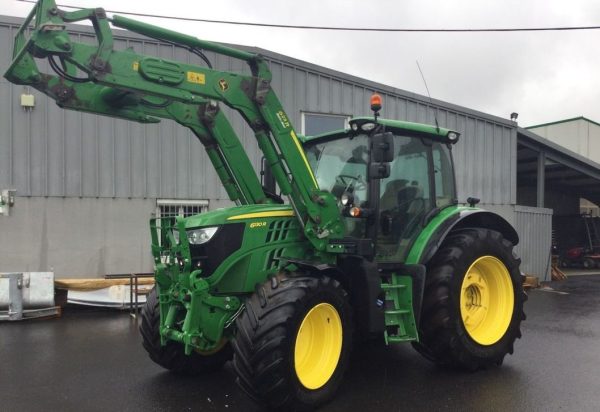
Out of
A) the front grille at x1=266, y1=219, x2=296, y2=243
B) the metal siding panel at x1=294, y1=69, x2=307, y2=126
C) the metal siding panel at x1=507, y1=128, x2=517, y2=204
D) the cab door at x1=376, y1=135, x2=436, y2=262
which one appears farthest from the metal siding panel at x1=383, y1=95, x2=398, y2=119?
the front grille at x1=266, y1=219, x2=296, y2=243

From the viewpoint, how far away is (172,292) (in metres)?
4.51

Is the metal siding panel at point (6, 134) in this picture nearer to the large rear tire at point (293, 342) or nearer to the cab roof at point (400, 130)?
the cab roof at point (400, 130)

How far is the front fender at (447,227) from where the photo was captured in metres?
5.10

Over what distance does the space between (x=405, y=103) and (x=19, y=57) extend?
10033mm

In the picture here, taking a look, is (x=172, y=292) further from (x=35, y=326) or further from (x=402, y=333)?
(x=35, y=326)

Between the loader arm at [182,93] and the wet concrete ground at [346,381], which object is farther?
the wet concrete ground at [346,381]

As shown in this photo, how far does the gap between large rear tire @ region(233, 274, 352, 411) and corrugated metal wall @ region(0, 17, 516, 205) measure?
6.63 m

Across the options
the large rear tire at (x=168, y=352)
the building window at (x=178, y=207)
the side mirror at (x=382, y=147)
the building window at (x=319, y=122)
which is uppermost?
the building window at (x=319, y=122)

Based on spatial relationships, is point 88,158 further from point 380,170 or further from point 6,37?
point 380,170

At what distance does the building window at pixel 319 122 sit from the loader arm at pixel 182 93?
21.4 feet

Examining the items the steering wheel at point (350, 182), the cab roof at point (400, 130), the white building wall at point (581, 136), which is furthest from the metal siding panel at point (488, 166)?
the white building wall at point (581, 136)

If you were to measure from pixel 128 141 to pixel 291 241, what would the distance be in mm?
6433

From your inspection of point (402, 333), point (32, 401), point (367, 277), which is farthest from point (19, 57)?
point (402, 333)

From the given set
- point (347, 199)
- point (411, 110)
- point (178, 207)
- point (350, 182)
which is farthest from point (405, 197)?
point (411, 110)
